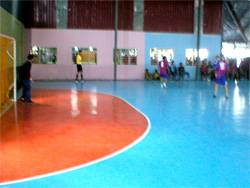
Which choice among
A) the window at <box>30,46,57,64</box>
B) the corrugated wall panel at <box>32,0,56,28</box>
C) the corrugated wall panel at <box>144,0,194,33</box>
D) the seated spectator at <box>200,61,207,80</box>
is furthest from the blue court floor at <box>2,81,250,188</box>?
the corrugated wall panel at <box>144,0,194,33</box>

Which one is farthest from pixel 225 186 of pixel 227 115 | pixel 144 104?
pixel 144 104

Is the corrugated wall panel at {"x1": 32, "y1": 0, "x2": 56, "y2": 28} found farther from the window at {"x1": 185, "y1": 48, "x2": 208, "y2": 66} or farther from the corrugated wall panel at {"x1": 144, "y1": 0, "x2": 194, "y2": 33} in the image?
the window at {"x1": 185, "y1": 48, "x2": 208, "y2": 66}

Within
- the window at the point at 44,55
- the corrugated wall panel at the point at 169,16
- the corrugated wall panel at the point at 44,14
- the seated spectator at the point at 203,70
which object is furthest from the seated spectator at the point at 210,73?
the corrugated wall panel at the point at 44,14

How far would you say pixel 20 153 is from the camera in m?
6.58

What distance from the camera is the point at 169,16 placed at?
26188 mm

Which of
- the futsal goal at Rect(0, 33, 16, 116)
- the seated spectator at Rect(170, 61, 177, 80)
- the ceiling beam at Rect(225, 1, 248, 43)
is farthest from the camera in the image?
the ceiling beam at Rect(225, 1, 248, 43)

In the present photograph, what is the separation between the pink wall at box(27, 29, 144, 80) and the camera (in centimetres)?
2456

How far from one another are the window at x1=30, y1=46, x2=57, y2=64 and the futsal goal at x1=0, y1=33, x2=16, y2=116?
10.1 meters

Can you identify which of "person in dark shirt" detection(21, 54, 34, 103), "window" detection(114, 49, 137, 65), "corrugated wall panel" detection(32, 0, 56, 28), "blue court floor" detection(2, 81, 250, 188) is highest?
"corrugated wall panel" detection(32, 0, 56, 28)

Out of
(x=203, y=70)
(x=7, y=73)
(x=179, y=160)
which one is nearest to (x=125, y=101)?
(x=7, y=73)

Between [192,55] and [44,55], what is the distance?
9974mm

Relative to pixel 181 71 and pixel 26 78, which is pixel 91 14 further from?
pixel 26 78

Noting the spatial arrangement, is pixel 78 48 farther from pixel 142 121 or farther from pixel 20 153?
pixel 20 153

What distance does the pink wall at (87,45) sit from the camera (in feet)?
80.6
